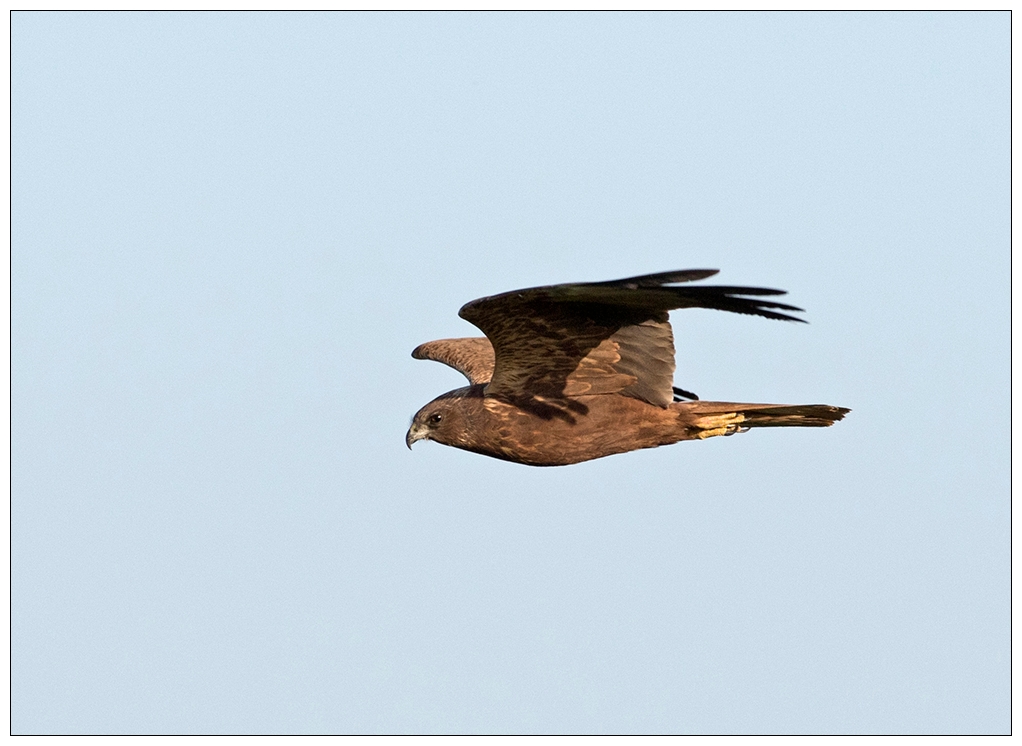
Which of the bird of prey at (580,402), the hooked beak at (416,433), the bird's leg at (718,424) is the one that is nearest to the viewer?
the bird of prey at (580,402)

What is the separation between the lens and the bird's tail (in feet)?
36.7

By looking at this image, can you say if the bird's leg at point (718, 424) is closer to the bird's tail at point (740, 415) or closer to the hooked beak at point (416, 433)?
the bird's tail at point (740, 415)

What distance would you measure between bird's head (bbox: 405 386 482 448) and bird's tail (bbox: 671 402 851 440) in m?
1.50

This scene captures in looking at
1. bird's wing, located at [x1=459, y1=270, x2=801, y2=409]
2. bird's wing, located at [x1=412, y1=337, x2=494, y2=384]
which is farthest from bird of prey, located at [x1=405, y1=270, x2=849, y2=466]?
bird's wing, located at [x1=412, y1=337, x2=494, y2=384]

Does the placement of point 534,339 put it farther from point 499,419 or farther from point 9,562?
point 9,562

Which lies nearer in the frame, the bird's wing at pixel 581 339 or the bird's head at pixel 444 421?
the bird's wing at pixel 581 339

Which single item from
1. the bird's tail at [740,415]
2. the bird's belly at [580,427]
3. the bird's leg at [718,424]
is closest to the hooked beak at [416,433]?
the bird's belly at [580,427]

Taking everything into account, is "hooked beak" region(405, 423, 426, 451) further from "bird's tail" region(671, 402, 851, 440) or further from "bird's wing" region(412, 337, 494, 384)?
"bird's tail" region(671, 402, 851, 440)

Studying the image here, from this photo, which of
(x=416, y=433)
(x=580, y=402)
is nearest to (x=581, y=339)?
(x=580, y=402)

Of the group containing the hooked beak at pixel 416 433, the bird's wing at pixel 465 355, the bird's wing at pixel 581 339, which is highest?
the bird's wing at pixel 465 355

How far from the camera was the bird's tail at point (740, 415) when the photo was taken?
36.7 feet

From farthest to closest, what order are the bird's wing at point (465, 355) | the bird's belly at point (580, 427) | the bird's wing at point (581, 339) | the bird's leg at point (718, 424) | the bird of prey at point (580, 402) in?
the bird's wing at point (465, 355)
the bird's leg at point (718, 424)
the bird's belly at point (580, 427)
the bird of prey at point (580, 402)
the bird's wing at point (581, 339)

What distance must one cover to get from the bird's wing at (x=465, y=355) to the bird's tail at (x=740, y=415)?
2257mm

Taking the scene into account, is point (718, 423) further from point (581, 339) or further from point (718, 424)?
point (581, 339)
